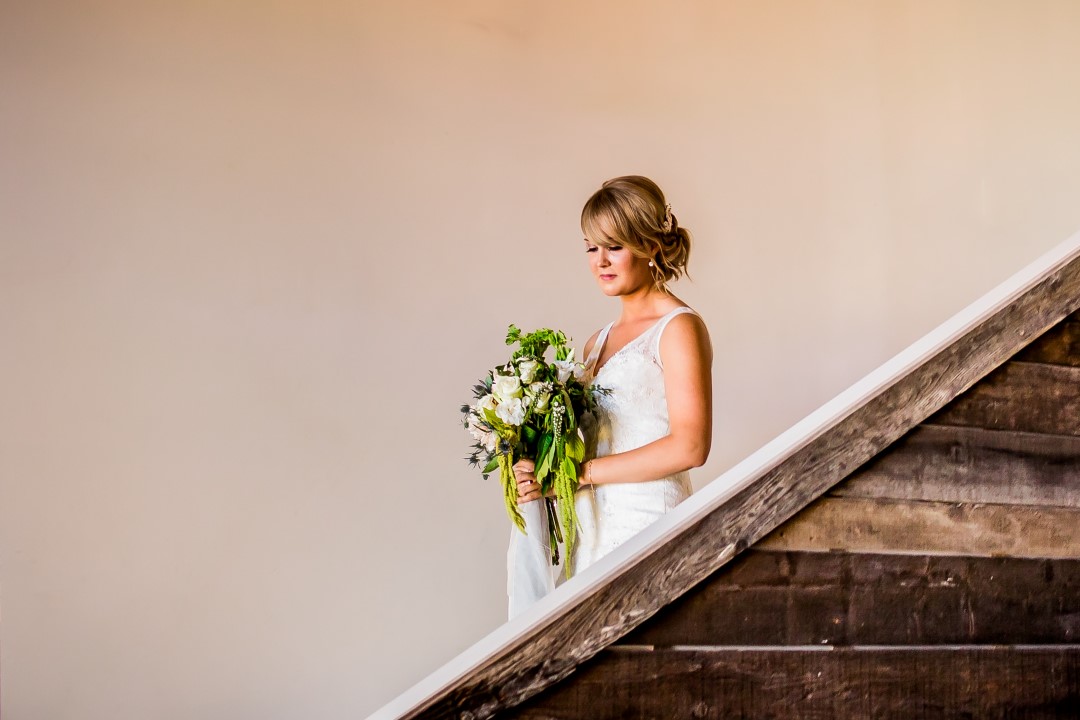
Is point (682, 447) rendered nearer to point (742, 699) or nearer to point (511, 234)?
point (742, 699)

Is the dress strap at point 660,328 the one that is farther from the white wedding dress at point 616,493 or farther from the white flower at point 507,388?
the white flower at point 507,388

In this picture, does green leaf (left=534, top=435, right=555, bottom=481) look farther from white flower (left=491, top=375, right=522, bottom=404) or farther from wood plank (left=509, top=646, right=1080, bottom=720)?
wood plank (left=509, top=646, right=1080, bottom=720)

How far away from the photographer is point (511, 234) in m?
3.53

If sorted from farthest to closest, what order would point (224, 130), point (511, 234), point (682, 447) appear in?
point (511, 234) < point (224, 130) < point (682, 447)

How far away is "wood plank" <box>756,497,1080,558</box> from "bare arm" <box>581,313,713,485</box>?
2.79 ft

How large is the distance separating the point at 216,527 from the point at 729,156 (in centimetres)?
242

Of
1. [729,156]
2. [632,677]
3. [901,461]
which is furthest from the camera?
[729,156]

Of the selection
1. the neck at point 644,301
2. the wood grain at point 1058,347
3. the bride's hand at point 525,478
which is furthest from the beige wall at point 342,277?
the wood grain at point 1058,347

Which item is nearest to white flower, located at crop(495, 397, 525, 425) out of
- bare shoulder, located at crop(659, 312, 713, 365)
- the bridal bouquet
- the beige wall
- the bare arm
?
the bridal bouquet

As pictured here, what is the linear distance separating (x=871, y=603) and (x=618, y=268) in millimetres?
1234

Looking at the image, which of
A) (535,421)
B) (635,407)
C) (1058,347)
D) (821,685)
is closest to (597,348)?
(635,407)

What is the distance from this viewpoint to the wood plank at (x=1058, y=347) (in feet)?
4.11

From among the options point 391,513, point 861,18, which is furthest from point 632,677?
point 861,18

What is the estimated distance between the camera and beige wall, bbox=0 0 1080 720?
3082 mm
